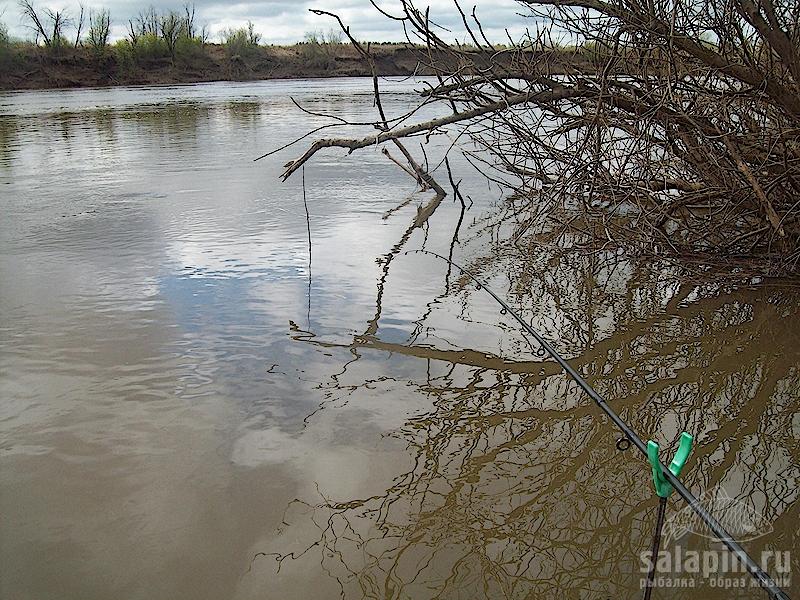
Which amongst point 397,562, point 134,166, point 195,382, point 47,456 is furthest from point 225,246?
point 134,166

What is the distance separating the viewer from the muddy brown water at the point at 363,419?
2.32 m

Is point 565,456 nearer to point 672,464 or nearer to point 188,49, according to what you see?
point 672,464

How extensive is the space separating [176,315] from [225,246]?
173cm

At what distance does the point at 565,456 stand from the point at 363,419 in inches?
34.4

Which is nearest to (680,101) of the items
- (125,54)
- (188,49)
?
(125,54)

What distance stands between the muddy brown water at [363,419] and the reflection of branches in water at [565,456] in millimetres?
11

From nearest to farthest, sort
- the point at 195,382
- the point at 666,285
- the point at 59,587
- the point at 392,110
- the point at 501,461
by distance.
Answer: the point at 59,587 < the point at 501,461 < the point at 195,382 < the point at 666,285 < the point at 392,110

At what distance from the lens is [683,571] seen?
2.23 m

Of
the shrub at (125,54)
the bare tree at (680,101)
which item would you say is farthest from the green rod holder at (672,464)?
the shrub at (125,54)

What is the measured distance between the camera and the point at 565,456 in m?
2.92

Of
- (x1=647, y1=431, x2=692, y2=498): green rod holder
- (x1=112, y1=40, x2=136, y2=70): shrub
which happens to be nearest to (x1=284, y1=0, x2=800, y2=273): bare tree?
(x1=647, y1=431, x2=692, y2=498): green rod holder

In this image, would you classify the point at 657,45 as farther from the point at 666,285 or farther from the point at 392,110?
the point at 392,110

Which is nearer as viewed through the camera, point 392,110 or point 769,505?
point 769,505

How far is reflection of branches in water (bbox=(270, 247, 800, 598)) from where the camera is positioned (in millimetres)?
2295
